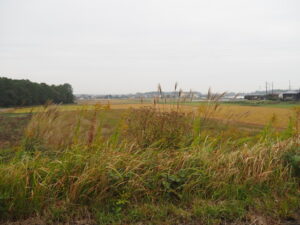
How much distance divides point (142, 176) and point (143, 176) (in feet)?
0.05

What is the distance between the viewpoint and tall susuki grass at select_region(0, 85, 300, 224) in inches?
92.1

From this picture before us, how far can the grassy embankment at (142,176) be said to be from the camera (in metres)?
2.34

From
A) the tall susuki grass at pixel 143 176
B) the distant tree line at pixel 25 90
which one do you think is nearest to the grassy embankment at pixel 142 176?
the tall susuki grass at pixel 143 176

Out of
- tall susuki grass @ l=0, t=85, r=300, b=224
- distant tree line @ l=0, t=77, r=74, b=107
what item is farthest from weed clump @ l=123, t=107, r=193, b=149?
distant tree line @ l=0, t=77, r=74, b=107

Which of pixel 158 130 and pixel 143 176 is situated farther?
pixel 158 130

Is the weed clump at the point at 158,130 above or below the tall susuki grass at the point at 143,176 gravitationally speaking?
above

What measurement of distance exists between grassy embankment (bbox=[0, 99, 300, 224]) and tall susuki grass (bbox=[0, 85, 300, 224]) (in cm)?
1

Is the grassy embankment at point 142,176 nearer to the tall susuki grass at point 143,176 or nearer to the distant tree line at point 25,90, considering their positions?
the tall susuki grass at point 143,176

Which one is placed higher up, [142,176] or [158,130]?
[158,130]

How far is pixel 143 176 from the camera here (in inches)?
107

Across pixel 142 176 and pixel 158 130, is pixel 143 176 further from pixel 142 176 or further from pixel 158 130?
pixel 158 130

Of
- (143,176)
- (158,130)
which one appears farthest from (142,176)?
(158,130)

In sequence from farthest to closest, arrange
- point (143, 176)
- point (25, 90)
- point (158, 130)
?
point (25, 90)
point (158, 130)
point (143, 176)

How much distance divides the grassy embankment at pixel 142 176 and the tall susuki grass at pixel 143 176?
12 mm
